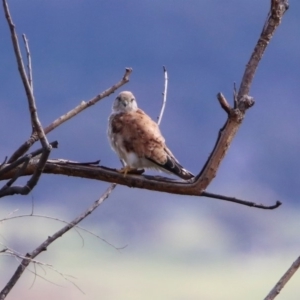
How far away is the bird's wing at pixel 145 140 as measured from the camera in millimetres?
4094

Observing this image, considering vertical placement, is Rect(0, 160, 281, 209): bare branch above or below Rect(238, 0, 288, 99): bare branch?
below

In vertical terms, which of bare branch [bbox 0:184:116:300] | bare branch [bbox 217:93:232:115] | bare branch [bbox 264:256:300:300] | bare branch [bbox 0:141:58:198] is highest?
bare branch [bbox 217:93:232:115]

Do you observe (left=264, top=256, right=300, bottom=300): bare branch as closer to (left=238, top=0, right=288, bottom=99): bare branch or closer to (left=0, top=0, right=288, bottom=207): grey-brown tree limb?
(left=0, top=0, right=288, bottom=207): grey-brown tree limb

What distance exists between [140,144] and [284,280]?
6.10ft

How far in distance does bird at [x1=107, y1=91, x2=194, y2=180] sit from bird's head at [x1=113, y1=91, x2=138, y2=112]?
0.30 m

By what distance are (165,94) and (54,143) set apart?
115 centimetres

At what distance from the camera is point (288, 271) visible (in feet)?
9.06

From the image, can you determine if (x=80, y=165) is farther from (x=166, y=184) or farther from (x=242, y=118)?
(x=242, y=118)

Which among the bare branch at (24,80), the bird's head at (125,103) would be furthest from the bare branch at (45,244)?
the bird's head at (125,103)

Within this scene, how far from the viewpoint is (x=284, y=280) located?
273 centimetres

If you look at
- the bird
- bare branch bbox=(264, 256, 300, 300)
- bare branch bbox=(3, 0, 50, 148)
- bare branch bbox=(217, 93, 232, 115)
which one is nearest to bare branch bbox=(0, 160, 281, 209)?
bare branch bbox=(264, 256, 300, 300)

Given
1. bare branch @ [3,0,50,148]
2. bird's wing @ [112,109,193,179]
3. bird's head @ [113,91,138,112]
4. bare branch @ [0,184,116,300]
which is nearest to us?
bare branch @ [3,0,50,148]

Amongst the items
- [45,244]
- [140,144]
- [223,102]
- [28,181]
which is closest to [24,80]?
[28,181]

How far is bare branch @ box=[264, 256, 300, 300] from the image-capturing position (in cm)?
271
